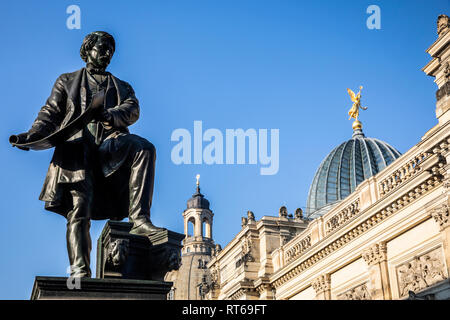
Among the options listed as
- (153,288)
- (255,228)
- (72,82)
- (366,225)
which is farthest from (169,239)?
(255,228)

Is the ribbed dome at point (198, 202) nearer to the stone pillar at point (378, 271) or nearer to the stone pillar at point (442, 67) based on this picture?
the stone pillar at point (378, 271)

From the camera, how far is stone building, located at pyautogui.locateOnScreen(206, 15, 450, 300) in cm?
2134

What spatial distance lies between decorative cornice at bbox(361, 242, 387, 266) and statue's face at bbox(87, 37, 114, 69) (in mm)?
21562

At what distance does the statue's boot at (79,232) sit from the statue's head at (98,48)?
1360 mm

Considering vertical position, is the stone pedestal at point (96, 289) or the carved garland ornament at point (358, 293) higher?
the carved garland ornament at point (358, 293)

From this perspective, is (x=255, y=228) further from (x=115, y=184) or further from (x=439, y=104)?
(x=115, y=184)

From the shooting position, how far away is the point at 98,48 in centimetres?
582

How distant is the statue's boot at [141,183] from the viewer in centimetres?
523

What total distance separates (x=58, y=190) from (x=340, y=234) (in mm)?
24675

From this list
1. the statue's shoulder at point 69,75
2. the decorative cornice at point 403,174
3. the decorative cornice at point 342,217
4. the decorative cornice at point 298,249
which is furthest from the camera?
the decorative cornice at point 298,249

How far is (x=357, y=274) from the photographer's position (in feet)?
90.4

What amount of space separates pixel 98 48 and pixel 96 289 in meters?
2.55

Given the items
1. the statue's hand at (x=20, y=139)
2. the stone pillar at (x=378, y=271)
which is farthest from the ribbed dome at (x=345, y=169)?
the statue's hand at (x=20, y=139)

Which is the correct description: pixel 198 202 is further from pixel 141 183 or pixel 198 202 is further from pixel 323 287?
pixel 141 183
